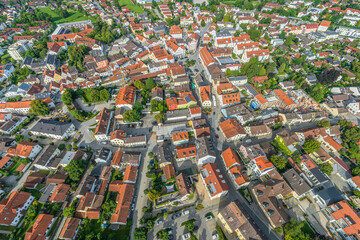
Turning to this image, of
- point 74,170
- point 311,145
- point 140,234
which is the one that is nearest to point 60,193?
point 74,170

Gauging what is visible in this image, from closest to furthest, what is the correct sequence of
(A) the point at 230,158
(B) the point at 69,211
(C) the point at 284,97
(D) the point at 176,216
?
(B) the point at 69,211, (D) the point at 176,216, (A) the point at 230,158, (C) the point at 284,97

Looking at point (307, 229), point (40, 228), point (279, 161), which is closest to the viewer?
point (40, 228)

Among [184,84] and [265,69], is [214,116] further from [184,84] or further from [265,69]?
[265,69]

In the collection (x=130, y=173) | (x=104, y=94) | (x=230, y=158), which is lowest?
(x=130, y=173)

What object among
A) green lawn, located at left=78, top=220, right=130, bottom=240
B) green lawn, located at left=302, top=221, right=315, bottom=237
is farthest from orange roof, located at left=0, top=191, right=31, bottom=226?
green lawn, located at left=302, top=221, right=315, bottom=237

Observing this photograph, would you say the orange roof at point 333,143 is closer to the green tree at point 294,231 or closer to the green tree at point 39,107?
the green tree at point 294,231

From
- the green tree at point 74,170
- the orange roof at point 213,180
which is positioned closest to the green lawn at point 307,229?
the orange roof at point 213,180

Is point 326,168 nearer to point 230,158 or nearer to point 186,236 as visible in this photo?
point 230,158

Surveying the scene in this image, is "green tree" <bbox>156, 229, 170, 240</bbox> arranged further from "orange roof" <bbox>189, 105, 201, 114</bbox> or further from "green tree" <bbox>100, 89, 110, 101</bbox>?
"green tree" <bbox>100, 89, 110, 101</bbox>
